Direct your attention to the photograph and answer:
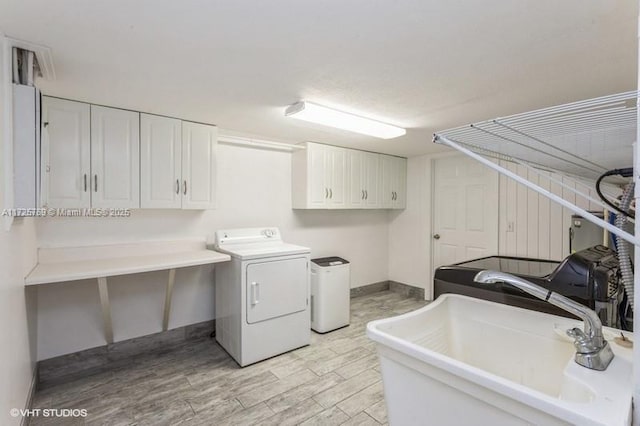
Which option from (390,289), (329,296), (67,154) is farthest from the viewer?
(390,289)

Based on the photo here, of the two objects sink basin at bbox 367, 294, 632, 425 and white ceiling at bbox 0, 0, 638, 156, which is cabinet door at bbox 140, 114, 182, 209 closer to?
white ceiling at bbox 0, 0, 638, 156

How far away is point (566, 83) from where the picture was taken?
76.9 inches

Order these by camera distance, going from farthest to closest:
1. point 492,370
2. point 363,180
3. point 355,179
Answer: point 363,180
point 355,179
point 492,370

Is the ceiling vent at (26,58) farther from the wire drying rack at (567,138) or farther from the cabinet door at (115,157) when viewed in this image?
the wire drying rack at (567,138)

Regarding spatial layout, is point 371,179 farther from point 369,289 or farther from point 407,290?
point 407,290

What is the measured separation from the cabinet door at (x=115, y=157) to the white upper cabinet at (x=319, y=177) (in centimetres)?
175

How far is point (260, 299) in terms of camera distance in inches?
110

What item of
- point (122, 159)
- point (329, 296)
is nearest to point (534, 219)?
point (329, 296)

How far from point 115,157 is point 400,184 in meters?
3.70

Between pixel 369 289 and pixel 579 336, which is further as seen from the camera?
pixel 369 289

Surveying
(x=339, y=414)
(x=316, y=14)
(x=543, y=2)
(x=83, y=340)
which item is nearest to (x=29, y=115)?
(x=316, y=14)

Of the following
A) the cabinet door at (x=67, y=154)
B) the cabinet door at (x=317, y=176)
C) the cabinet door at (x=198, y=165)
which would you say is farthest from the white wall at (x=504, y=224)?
the cabinet door at (x=67, y=154)

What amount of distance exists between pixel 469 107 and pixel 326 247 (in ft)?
8.37

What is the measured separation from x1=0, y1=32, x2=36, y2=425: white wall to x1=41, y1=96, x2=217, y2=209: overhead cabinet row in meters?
0.42
